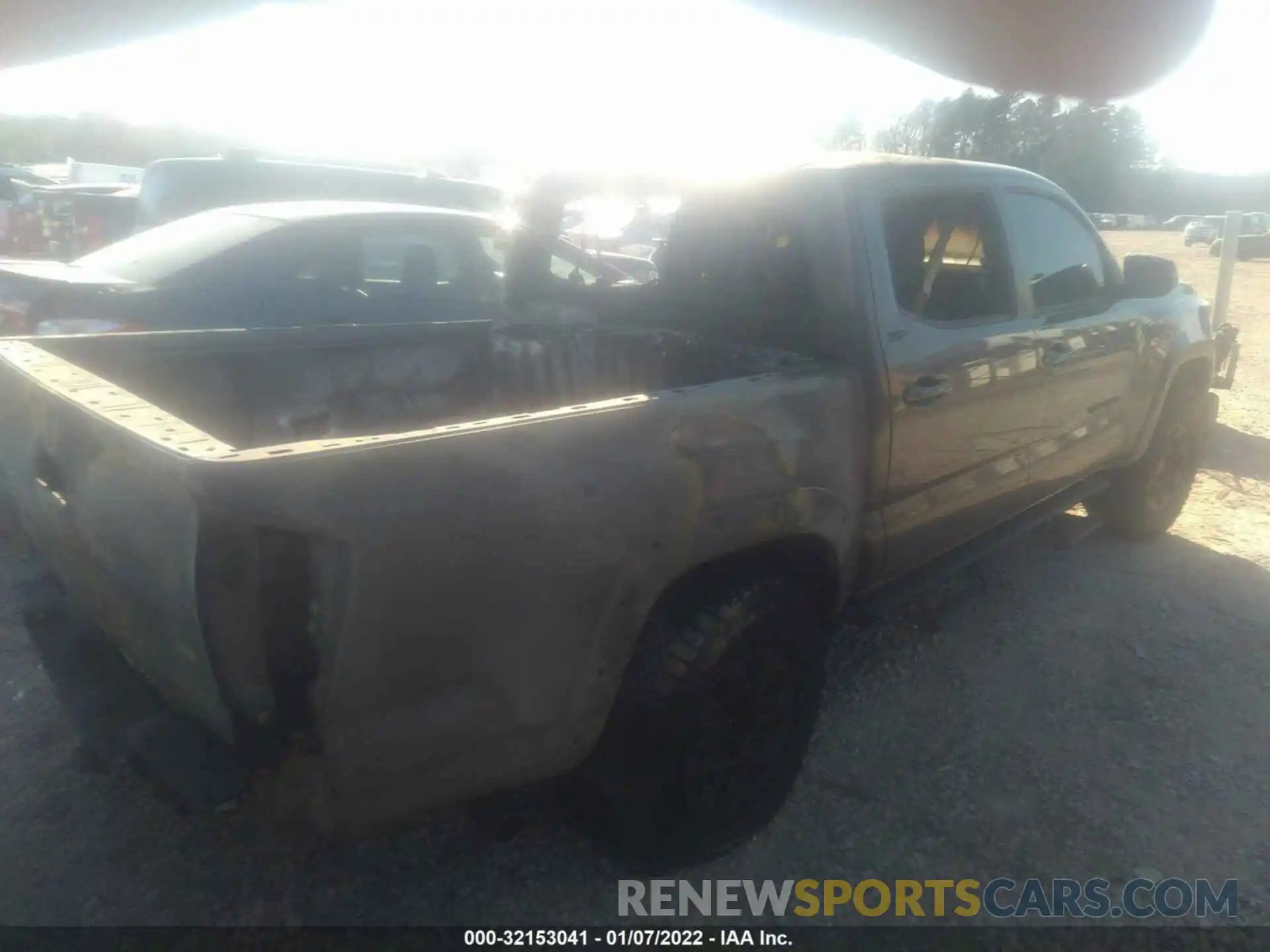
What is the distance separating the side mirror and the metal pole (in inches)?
173

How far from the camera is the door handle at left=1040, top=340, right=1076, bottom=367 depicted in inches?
141

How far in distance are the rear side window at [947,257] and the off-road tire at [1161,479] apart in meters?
1.78

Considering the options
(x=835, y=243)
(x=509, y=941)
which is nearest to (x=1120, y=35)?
(x=835, y=243)

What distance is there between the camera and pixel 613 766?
234 centimetres

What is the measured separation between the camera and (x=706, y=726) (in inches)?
96.6

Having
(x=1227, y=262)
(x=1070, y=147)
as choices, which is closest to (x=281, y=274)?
(x=1227, y=262)

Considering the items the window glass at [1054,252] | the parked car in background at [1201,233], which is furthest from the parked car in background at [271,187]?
the parked car in background at [1201,233]

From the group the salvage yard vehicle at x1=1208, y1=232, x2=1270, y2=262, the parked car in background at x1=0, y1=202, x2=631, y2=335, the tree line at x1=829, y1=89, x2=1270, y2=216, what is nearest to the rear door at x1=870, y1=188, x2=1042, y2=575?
the tree line at x1=829, y1=89, x2=1270, y2=216

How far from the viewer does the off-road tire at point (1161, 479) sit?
485 cm

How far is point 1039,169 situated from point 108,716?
73.4 ft

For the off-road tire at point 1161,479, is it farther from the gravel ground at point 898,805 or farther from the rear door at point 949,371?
the rear door at point 949,371

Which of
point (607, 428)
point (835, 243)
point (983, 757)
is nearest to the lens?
point (607, 428)

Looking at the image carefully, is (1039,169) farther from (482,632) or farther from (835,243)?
(482,632)

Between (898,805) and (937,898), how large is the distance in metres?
0.37
